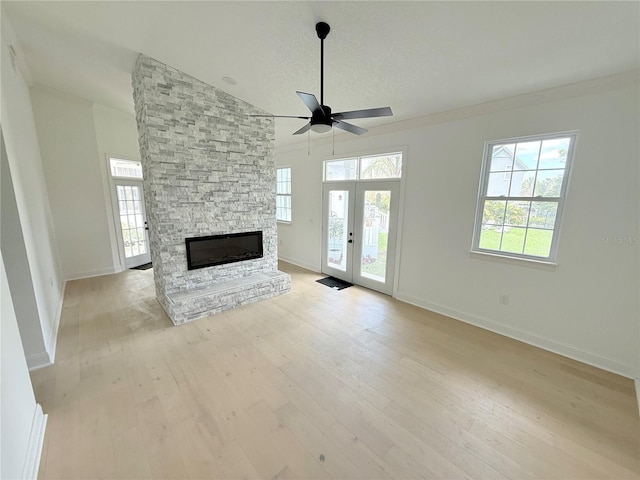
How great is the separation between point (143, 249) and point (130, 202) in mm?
1119

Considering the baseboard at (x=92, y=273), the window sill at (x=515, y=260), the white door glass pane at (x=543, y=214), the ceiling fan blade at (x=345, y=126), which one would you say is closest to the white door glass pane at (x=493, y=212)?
the white door glass pane at (x=543, y=214)

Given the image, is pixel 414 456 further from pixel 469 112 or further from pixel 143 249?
pixel 143 249

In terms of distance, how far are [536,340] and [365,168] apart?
333 centimetres

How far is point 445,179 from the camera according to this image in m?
3.45

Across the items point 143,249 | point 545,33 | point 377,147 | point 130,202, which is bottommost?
point 143,249

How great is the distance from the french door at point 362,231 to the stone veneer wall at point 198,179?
127 centimetres

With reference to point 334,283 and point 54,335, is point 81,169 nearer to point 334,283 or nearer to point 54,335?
point 54,335

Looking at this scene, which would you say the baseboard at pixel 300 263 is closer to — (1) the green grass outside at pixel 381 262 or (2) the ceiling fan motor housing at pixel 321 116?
(1) the green grass outside at pixel 381 262

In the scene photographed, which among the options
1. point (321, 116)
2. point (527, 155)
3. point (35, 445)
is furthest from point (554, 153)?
point (35, 445)

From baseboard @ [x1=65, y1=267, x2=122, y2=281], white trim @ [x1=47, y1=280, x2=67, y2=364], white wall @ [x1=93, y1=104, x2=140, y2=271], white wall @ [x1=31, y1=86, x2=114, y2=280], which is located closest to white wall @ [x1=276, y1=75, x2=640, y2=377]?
white trim @ [x1=47, y1=280, x2=67, y2=364]

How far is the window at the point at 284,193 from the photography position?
6.08 m

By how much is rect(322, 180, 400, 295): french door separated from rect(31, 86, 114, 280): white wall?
449 centimetres

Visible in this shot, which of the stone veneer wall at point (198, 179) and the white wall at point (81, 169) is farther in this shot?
the white wall at point (81, 169)

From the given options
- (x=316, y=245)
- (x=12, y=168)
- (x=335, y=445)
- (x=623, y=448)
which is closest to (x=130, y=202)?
(x=12, y=168)
